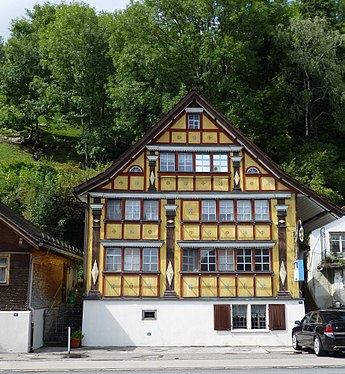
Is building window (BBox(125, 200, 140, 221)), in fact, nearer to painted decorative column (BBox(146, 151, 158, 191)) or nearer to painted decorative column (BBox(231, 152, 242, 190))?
painted decorative column (BBox(146, 151, 158, 191))

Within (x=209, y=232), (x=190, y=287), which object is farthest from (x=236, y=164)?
(x=190, y=287)

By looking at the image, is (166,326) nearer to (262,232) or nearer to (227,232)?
(227,232)

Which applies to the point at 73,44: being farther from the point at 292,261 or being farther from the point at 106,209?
the point at 292,261

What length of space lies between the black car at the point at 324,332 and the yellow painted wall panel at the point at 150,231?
837 centimetres

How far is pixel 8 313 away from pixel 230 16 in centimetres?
3069

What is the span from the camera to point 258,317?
27031 mm

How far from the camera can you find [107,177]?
91.1 ft

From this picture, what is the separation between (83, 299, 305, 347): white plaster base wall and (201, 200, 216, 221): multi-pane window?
408 centimetres

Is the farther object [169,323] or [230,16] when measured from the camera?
[230,16]

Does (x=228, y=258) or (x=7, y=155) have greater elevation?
(x=7, y=155)

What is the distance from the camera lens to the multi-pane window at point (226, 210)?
91.9 ft

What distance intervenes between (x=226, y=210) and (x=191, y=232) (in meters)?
2.07

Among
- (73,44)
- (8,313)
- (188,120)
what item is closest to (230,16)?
(73,44)

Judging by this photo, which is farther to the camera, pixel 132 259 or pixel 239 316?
pixel 132 259
